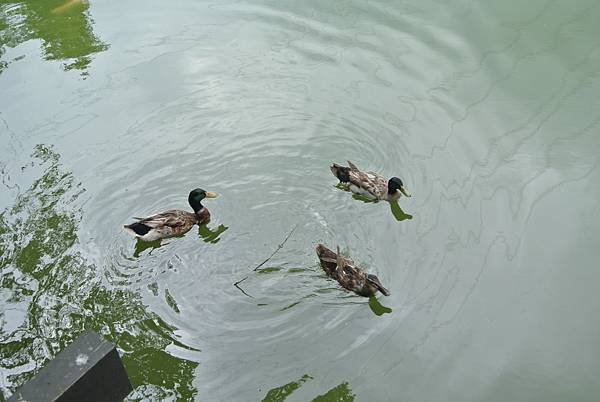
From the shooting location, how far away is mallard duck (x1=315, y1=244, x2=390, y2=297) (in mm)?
5172

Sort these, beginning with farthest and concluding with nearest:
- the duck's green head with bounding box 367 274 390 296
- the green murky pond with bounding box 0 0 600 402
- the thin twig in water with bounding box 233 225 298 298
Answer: the thin twig in water with bounding box 233 225 298 298, the duck's green head with bounding box 367 274 390 296, the green murky pond with bounding box 0 0 600 402

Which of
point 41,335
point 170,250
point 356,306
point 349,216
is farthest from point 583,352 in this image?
point 41,335

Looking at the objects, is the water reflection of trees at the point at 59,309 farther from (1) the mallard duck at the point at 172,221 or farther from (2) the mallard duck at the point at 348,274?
(2) the mallard duck at the point at 348,274

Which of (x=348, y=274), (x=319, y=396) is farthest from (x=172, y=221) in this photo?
(x=319, y=396)

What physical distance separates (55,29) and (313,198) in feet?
20.9

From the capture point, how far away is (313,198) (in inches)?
251

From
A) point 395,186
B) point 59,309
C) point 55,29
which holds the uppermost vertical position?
point 55,29

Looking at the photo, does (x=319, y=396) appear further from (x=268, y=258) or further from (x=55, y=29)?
(x=55, y=29)

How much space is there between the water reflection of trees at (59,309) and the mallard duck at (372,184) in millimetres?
2315

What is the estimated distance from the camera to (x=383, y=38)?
8.73 metres

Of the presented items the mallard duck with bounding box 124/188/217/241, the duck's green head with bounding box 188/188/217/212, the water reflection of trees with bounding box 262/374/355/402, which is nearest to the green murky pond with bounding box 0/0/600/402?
the water reflection of trees with bounding box 262/374/355/402

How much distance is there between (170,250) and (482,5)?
5821 millimetres

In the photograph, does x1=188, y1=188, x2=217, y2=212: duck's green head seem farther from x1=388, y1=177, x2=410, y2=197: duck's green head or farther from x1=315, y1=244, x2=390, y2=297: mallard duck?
x1=388, y1=177, x2=410, y2=197: duck's green head

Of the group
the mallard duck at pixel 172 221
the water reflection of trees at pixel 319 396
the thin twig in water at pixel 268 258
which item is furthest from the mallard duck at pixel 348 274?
the mallard duck at pixel 172 221
